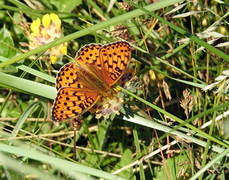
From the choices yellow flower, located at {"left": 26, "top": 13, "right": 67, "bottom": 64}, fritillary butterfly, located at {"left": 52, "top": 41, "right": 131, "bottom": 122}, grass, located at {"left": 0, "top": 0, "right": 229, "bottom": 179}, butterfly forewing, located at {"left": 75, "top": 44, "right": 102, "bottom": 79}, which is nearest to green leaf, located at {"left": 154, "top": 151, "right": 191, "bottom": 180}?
grass, located at {"left": 0, "top": 0, "right": 229, "bottom": 179}

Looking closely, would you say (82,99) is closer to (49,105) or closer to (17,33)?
(49,105)

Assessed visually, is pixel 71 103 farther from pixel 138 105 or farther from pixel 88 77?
pixel 138 105

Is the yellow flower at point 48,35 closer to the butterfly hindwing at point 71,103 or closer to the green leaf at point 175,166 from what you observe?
the butterfly hindwing at point 71,103

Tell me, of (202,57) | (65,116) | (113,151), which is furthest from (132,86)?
(202,57)

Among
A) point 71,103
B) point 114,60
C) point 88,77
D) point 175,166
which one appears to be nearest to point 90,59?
point 88,77

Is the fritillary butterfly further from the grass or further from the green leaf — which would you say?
the green leaf
